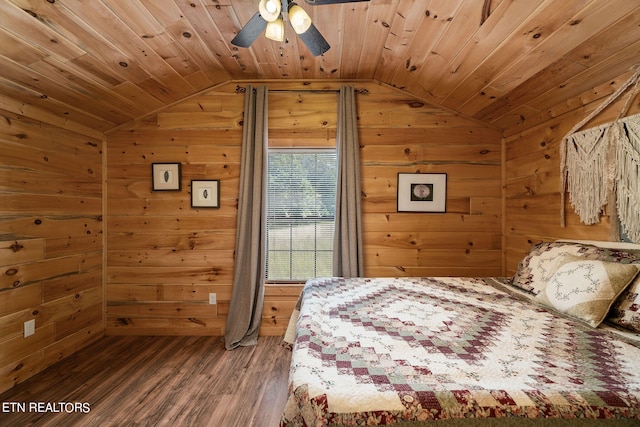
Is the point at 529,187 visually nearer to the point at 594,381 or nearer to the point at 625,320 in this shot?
the point at 625,320

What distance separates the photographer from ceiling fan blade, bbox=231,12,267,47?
1.52m

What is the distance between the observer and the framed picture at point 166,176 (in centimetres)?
294

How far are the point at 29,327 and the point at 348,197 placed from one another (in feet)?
9.26

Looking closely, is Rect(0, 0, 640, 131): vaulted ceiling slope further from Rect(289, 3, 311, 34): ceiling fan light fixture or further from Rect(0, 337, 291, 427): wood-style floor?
Rect(0, 337, 291, 427): wood-style floor

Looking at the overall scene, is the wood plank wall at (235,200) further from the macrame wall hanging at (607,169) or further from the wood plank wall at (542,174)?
the macrame wall hanging at (607,169)

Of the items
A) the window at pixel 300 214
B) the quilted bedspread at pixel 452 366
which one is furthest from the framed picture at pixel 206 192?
the quilted bedspread at pixel 452 366

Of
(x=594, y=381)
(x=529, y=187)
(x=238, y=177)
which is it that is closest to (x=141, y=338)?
(x=238, y=177)

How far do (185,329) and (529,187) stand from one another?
3.64 metres

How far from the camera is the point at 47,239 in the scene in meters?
2.39

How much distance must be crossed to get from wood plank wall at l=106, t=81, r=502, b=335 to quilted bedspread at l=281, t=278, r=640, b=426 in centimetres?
129

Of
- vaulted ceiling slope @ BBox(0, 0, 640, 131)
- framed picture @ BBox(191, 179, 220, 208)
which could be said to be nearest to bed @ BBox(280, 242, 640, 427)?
vaulted ceiling slope @ BBox(0, 0, 640, 131)

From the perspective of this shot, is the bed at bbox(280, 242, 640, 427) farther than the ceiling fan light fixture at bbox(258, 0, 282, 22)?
No

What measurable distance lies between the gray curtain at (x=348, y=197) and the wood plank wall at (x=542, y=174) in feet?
5.03

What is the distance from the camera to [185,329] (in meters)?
2.94
